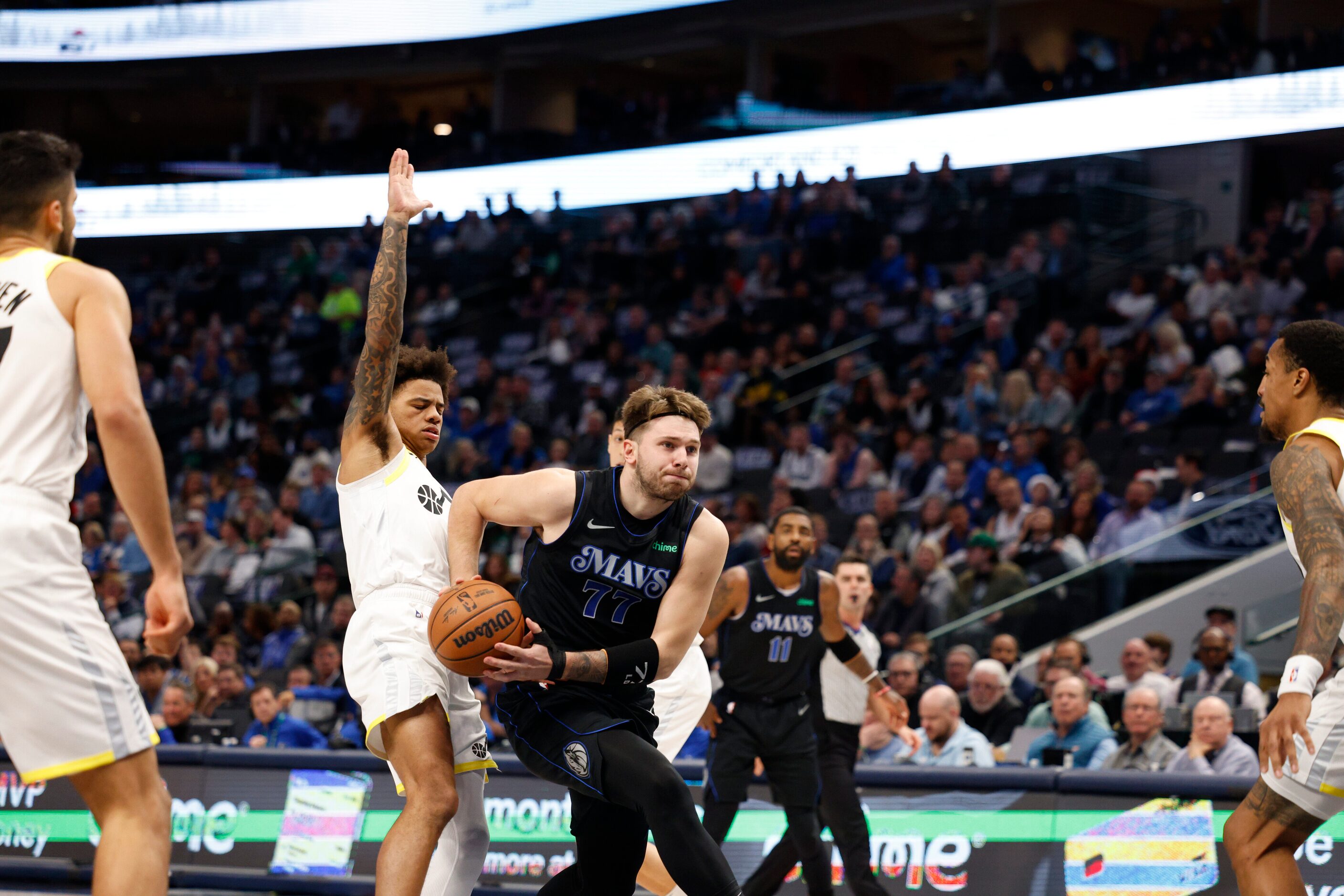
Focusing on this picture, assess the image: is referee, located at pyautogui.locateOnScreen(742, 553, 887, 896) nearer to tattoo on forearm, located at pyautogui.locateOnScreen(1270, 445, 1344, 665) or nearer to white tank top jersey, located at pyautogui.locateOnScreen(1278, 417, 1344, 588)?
white tank top jersey, located at pyautogui.locateOnScreen(1278, 417, 1344, 588)

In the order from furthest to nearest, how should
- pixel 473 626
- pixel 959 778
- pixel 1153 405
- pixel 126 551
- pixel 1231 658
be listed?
pixel 126 551 → pixel 1153 405 → pixel 1231 658 → pixel 959 778 → pixel 473 626

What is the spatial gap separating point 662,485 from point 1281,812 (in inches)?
85.8

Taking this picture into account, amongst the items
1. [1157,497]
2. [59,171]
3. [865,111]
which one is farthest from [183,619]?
[865,111]

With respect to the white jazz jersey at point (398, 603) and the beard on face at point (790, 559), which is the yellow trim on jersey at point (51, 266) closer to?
the white jazz jersey at point (398, 603)

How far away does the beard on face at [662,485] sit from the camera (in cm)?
488

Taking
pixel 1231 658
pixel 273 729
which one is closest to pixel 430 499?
pixel 273 729

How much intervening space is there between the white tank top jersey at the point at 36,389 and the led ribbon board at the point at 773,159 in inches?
669

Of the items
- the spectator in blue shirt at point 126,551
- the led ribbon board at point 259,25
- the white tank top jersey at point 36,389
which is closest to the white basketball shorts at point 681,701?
the white tank top jersey at point 36,389

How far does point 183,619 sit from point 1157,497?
10.1 m

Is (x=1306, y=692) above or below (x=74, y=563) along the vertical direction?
below

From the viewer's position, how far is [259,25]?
25922 millimetres

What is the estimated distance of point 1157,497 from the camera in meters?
12.0

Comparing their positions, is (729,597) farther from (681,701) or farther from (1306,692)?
(1306,692)

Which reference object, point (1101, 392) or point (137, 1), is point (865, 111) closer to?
point (1101, 392)
